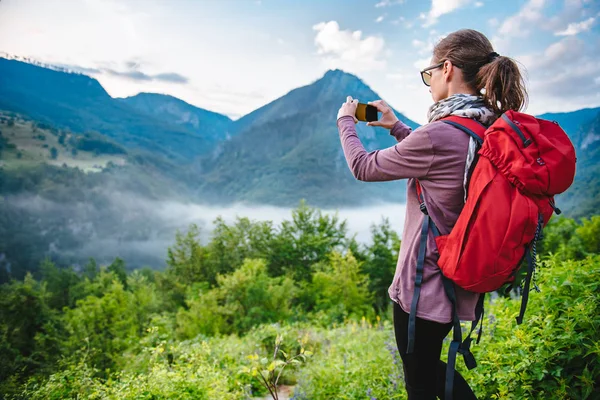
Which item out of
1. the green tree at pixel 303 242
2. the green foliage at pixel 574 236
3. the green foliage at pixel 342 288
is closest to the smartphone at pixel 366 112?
the green foliage at pixel 342 288

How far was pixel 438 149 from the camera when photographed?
1424 millimetres

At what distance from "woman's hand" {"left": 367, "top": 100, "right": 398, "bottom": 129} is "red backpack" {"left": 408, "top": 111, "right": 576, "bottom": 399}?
52cm

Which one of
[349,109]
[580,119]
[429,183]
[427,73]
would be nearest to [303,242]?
[349,109]

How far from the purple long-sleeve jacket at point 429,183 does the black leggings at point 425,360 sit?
0.08 metres

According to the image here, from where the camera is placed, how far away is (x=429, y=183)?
150cm

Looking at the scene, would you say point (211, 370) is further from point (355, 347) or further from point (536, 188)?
point (536, 188)

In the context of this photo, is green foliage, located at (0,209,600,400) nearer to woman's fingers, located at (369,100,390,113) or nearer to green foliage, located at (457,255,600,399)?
green foliage, located at (457,255,600,399)

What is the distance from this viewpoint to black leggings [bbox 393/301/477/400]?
5.12ft

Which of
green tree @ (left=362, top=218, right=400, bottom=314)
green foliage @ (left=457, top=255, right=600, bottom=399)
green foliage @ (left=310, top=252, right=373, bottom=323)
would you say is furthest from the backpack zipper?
green tree @ (left=362, top=218, right=400, bottom=314)

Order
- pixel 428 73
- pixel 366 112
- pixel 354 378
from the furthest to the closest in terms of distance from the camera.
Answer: pixel 354 378, pixel 366 112, pixel 428 73

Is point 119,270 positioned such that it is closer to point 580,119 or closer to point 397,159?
point 397,159

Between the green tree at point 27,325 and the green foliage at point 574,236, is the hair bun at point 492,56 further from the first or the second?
the green tree at point 27,325

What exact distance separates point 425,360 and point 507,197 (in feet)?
2.67

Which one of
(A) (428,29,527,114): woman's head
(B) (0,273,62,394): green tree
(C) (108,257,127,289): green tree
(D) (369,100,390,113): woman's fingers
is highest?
(A) (428,29,527,114): woman's head
